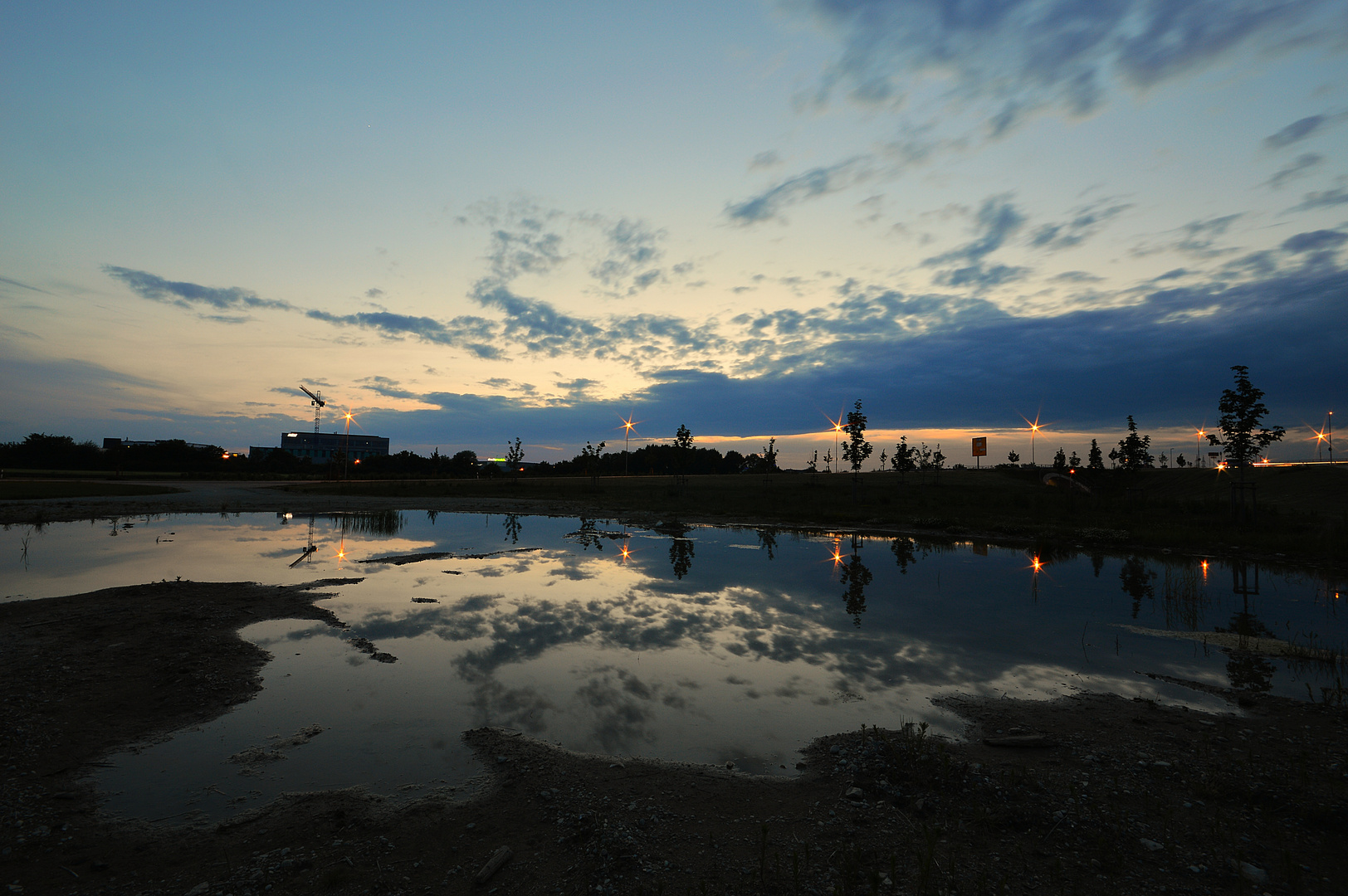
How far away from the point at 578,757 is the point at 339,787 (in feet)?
8.54

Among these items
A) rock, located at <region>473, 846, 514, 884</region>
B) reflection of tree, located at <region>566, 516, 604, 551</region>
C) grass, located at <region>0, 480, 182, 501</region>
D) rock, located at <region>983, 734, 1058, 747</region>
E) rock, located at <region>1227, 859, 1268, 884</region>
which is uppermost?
grass, located at <region>0, 480, 182, 501</region>

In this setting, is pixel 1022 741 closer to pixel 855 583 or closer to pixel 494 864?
pixel 494 864

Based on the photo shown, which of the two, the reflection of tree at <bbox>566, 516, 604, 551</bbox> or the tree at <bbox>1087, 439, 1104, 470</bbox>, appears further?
the tree at <bbox>1087, 439, 1104, 470</bbox>

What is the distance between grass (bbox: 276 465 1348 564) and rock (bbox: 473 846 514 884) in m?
28.6

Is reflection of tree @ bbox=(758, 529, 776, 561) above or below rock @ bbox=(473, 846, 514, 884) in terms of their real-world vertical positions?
above

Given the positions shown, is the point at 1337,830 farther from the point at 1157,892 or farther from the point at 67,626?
the point at 67,626

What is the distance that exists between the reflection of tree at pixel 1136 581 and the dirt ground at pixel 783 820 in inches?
333

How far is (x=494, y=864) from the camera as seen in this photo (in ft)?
16.1

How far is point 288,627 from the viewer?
12.1 metres

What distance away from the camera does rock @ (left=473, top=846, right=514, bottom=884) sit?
4.77 m

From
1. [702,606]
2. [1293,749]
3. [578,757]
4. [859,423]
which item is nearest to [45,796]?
[578,757]

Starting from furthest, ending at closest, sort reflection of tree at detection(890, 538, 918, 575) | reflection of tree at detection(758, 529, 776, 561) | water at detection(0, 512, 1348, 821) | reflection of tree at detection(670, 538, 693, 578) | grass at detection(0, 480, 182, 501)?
grass at detection(0, 480, 182, 501) → reflection of tree at detection(758, 529, 776, 561) → reflection of tree at detection(890, 538, 918, 575) → reflection of tree at detection(670, 538, 693, 578) → water at detection(0, 512, 1348, 821)

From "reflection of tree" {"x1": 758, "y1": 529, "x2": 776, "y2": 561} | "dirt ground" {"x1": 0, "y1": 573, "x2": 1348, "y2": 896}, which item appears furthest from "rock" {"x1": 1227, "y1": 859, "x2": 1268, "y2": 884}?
"reflection of tree" {"x1": 758, "y1": 529, "x2": 776, "y2": 561}

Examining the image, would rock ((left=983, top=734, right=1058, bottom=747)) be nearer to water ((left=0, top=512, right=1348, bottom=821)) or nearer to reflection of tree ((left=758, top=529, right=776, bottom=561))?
water ((left=0, top=512, right=1348, bottom=821))
